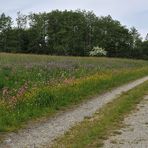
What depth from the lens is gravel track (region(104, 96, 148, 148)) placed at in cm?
1125

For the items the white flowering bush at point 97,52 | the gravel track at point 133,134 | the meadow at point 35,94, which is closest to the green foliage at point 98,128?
the gravel track at point 133,134

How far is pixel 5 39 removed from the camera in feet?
421

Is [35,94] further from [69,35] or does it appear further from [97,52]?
[69,35]

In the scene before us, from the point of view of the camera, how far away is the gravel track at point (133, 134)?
11.2 meters

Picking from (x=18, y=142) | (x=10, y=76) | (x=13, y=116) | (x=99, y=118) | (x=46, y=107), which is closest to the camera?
(x=18, y=142)

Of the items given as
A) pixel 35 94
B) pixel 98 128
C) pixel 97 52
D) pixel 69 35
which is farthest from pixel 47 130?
pixel 69 35

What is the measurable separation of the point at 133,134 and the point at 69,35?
12070 cm

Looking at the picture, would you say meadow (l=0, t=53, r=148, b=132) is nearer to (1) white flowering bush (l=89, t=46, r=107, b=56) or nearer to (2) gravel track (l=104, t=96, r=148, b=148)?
(2) gravel track (l=104, t=96, r=148, b=148)

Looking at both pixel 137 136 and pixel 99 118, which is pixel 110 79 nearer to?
pixel 99 118

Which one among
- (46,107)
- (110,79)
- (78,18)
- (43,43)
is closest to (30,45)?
(43,43)

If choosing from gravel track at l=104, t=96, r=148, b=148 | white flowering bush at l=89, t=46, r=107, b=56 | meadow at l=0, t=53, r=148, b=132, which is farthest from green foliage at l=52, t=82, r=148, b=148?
white flowering bush at l=89, t=46, r=107, b=56

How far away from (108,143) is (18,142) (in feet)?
7.39

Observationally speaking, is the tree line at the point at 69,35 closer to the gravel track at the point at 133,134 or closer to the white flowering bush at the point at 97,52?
the white flowering bush at the point at 97,52

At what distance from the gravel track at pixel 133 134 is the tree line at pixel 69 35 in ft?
348
